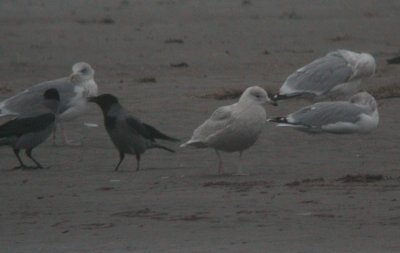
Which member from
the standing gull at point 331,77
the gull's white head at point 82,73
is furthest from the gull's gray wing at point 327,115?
the gull's white head at point 82,73

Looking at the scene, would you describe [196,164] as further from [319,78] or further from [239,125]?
[319,78]

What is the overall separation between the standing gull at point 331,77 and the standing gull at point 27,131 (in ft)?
11.8

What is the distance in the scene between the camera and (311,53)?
23.4 meters

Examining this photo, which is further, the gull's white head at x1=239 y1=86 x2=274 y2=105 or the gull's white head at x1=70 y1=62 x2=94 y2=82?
the gull's white head at x1=70 y1=62 x2=94 y2=82

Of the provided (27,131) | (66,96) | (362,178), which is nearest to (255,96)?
(362,178)

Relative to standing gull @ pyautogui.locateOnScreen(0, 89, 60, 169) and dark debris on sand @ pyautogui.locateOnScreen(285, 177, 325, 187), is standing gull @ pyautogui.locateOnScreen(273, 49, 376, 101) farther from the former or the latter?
dark debris on sand @ pyautogui.locateOnScreen(285, 177, 325, 187)

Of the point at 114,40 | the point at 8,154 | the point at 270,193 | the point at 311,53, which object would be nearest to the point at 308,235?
the point at 270,193

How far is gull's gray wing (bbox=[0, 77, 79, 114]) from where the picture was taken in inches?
594

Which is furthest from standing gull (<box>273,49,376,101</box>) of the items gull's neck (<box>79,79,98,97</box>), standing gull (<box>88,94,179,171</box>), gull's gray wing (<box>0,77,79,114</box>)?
standing gull (<box>88,94,179,171</box>)

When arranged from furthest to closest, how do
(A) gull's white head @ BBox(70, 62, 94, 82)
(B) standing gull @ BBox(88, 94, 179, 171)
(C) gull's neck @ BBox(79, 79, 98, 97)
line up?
(A) gull's white head @ BBox(70, 62, 94, 82) → (C) gull's neck @ BBox(79, 79, 98, 97) → (B) standing gull @ BBox(88, 94, 179, 171)

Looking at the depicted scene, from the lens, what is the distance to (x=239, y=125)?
12219 mm

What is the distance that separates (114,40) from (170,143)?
11.2 meters

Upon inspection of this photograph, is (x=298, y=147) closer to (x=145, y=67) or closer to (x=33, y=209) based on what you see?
(x=33, y=209)

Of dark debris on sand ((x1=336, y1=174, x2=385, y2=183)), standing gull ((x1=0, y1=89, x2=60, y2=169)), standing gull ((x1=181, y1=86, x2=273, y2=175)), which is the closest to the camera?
dark debris on sand ((x1=336, y1=174, x2=385, y2=183))
